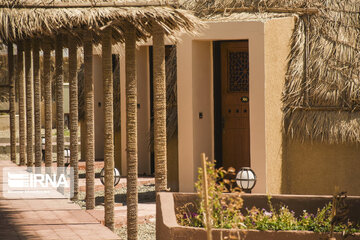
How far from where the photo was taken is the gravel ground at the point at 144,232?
8014 millimetres

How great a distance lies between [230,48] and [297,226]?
576 cm

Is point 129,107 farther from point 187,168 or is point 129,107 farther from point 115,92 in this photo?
point 115,92

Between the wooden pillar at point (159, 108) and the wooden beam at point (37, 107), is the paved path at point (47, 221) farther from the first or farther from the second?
the wooden beam at point (37, 107)

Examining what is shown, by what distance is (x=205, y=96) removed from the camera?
37.1ft

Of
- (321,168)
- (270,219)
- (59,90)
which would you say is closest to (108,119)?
(270,219)

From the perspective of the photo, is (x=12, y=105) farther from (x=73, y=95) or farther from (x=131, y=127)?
(x=131, y=127)

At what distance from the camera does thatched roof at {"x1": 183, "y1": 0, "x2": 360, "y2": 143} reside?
10859mm

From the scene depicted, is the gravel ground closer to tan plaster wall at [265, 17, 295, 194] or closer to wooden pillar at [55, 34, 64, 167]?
wooden pillar at [55, 34, 64, 167]

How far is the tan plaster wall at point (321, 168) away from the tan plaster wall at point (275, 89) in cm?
32

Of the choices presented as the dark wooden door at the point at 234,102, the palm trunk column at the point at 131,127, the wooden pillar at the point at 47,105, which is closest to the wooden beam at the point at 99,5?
the palm trunk column at the point at 131,127

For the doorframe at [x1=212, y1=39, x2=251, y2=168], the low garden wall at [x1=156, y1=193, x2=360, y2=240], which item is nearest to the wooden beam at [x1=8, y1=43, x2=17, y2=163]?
the doorframe at [x1=212, y1=39, x2=251, y2=168]

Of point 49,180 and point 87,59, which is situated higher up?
point 87,59

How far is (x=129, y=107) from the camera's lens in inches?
276

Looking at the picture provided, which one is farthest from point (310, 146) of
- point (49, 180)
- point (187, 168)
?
point (49, 180)
